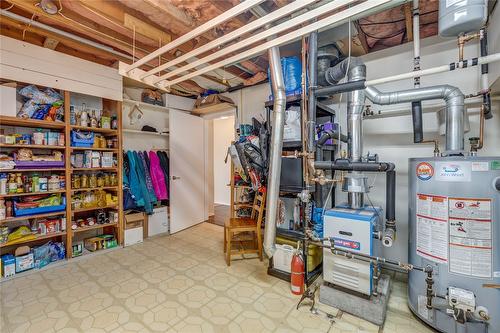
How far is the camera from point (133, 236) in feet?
10.9

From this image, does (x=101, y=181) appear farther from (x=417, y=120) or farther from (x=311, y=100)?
(x=417, y=120)

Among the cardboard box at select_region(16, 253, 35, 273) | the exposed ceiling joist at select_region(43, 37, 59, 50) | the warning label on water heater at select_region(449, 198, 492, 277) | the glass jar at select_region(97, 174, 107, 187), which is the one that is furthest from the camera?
the glass jar at select_region(97, 174, 107, 187)

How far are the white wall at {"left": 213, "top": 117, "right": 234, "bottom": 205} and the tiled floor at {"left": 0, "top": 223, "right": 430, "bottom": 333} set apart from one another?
11.4ft

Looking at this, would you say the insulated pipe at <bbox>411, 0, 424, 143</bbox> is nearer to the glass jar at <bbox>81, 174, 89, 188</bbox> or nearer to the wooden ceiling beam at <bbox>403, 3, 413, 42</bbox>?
the wooden ceiling beam at <bbox>403, 3, 413, 42</bbox>

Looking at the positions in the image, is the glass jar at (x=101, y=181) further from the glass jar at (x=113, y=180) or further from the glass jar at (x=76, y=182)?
the glass jar at (x=76, y=182)

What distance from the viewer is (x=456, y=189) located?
4.84 ft

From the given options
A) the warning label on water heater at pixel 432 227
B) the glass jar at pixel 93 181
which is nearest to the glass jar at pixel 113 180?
the glass jar at pixel 93 181

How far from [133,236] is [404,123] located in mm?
3937

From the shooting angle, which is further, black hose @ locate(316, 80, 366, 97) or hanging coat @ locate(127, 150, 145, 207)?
hanging coat @ locate(127, 150, 145, 207)

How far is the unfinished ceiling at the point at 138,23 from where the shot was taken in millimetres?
1883

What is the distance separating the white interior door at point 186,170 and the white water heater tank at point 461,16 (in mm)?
3589

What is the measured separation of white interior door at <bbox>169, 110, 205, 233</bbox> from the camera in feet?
12.7

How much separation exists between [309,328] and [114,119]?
11.5ft

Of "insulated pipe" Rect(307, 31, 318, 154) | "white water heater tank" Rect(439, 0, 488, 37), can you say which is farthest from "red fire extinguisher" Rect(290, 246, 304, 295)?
Answer: "white water heater tank" Rect(439, 0, 488, 37)
